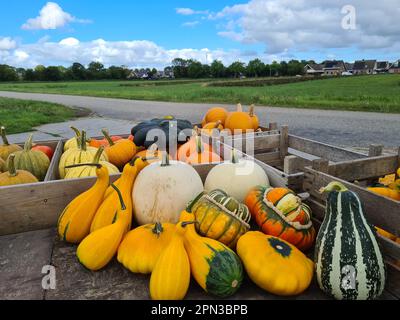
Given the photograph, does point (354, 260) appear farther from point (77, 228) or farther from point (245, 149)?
point (245, 149)

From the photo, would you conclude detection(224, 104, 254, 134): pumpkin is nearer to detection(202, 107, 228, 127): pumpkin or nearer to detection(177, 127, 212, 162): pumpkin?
detection(202, 107, 228, 127): pumpkin

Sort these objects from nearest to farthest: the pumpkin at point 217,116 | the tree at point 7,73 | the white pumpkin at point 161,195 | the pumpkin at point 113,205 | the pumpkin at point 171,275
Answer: the pumpkin at point 171,275
the pumpkin at point 113,205
the white pumpkin at point 161,195
the pumpkin at point 217,116
the tree at point 7,73

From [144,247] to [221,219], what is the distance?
0.48m

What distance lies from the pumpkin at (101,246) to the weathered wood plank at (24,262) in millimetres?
263

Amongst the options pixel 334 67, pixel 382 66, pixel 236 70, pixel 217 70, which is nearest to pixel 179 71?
pixel 217 70

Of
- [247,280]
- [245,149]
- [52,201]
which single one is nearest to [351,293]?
[247,280]

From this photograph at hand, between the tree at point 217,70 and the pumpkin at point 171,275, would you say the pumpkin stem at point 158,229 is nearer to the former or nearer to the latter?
the pumpkin at point 171,275

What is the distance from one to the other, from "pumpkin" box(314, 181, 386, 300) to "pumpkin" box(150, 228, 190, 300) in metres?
0.70

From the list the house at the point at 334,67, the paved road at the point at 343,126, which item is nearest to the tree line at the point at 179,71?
the house at the point at 334,67

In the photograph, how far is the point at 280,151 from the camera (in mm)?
4512

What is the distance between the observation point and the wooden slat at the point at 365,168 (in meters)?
2.76

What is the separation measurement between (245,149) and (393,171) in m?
1.59

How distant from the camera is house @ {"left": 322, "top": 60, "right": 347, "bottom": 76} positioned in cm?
11300

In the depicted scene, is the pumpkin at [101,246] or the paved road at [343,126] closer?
the pumpkin at [101,246]
